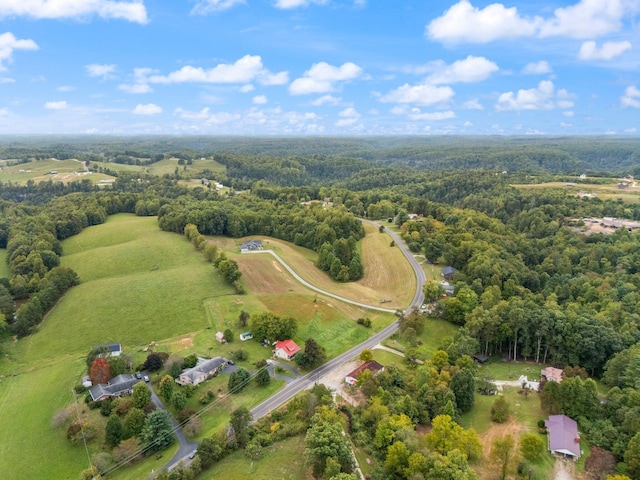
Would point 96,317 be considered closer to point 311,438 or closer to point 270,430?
point 270,430

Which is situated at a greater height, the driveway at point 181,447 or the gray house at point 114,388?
the gray house at point 114,388

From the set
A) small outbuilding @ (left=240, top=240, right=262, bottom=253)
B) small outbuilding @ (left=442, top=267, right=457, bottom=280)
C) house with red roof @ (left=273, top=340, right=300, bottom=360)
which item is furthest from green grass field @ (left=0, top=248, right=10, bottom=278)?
small outbuilding @ (left=442, top=267, right=457, bottom=280)

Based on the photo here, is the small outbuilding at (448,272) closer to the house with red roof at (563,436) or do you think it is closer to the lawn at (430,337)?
the lawn at (430,337)

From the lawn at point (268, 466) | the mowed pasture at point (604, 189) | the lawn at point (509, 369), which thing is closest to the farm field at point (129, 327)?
the lawn at point (268, 466)

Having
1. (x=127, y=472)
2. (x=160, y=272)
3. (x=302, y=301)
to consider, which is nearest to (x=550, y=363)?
(x=302, y=301)

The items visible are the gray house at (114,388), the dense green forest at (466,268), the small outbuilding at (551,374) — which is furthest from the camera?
the small outbuilding at (551,374)
